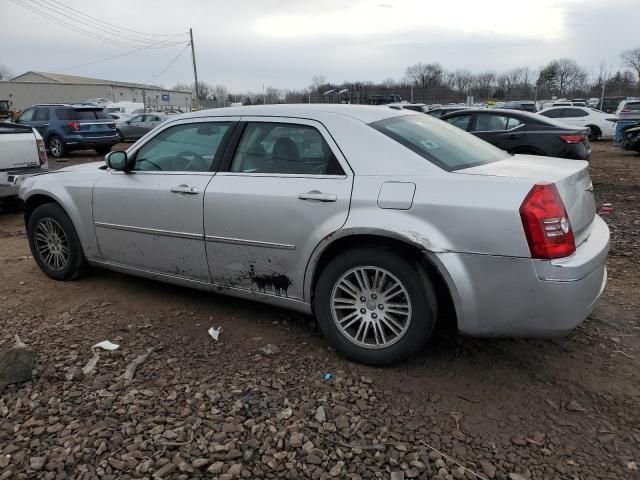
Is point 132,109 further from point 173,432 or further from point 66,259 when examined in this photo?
point 173,432

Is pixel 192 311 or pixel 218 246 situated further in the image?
pixel 192 311

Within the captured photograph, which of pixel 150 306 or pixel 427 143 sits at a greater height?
pixel 427 143

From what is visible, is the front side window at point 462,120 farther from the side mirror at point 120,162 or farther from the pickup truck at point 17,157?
the side mirror at point 120,162

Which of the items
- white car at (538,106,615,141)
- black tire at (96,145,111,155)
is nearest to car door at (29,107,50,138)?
black tire at (96,145,111,155)

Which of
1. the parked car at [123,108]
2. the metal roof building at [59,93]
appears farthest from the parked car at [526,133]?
the metal roof building at [59,93]

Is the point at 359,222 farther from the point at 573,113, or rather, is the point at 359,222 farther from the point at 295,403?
the point at 573,113

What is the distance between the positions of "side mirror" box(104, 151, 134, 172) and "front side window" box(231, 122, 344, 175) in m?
1.02

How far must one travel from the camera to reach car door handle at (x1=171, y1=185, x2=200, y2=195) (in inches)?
143

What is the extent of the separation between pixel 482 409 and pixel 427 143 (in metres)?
1.62

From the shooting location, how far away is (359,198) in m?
3.03

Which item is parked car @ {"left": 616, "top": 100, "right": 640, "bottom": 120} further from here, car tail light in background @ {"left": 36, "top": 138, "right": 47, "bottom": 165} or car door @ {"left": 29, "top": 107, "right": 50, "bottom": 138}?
car door @ {"left": 29, "top": 107, "right": 50, "bottom": 138}

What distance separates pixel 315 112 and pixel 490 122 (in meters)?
7.47

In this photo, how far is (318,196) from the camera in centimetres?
315

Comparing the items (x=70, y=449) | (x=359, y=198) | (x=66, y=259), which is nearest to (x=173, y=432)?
(x=70, y=449)
